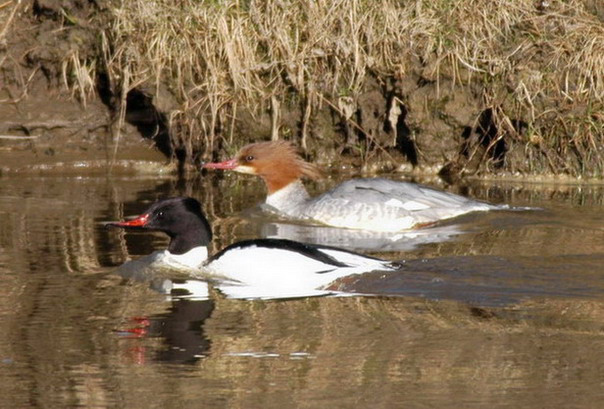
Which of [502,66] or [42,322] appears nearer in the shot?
[42,322]

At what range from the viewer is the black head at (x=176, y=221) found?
8.41 meters

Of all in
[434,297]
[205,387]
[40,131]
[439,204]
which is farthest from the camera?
[40,131]

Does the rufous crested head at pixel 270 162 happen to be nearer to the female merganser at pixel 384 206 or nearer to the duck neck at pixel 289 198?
the duck neck at pixel 289 198

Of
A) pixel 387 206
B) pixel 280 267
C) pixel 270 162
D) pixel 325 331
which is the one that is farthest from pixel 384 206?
pixel 325 331

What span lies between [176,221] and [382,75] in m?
4.28

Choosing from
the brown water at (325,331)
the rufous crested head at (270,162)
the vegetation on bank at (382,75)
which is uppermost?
the vegetation on bank at (382,75)

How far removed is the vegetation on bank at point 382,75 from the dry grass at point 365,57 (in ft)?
0.04

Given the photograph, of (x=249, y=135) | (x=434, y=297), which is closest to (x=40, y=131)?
(x=249, y=135)

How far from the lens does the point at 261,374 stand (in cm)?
573

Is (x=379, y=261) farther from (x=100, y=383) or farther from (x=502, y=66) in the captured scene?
(x=502, y=66)

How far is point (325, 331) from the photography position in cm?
651

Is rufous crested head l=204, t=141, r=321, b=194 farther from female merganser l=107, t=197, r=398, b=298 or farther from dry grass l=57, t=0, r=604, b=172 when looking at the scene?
female merganser l=107, t=197, r=398, b=298

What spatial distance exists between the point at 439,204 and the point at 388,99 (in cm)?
231

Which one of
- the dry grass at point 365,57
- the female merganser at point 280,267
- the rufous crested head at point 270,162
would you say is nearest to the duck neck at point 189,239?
the female merganser at point 280,267
